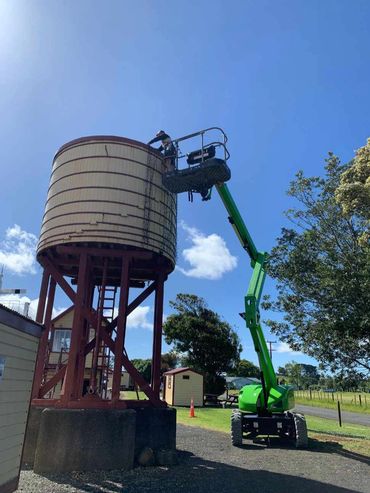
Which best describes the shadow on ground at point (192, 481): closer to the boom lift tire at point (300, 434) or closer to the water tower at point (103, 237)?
the water tower at point (103, 237)

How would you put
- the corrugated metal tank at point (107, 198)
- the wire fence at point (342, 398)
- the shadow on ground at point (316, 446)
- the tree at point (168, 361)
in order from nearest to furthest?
1. the corrugated metal tank at point (107, 198)
2. the shadow on ground at point (316, 446)
3. the wire fence at point (342, 398)
4. the tree at point (168, 361)

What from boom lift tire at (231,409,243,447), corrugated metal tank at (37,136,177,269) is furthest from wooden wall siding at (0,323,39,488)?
boom lift tire at (231,409,243,447)

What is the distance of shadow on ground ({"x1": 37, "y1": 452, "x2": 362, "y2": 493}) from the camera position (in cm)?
728

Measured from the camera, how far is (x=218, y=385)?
3691 cm

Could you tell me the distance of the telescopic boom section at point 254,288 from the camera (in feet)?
39.2

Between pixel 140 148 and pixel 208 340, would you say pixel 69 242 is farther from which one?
pixel 208 340

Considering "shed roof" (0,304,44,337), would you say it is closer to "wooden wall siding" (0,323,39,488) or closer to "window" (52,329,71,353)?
"wooden wall siding" (0,323,39,488)

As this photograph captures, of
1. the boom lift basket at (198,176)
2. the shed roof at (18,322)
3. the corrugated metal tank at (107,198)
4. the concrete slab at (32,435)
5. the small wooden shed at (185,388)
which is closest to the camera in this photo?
the shed roof at (18,322)

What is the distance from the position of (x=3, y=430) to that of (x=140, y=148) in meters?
7.41

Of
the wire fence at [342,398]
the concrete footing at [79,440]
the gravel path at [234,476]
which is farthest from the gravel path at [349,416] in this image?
the concrete footing at [79,440]

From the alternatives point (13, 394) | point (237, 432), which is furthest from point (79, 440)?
point (237, 432)

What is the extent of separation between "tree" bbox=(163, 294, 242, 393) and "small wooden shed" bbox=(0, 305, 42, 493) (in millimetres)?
30348

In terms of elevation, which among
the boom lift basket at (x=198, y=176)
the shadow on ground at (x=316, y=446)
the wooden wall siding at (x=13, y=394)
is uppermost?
the boom lift basket at (x=198, y=176)

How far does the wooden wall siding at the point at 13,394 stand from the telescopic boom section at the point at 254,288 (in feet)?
22.4
